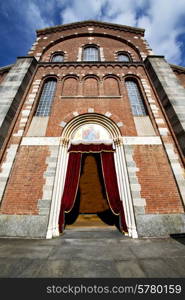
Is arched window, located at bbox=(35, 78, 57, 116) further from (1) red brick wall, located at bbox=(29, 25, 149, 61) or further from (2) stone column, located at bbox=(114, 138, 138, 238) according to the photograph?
(2) stone column, located at bbox=(114, 138, 138, 238)

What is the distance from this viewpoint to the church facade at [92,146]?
16.8ft

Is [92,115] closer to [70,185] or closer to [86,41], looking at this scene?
[70,185]

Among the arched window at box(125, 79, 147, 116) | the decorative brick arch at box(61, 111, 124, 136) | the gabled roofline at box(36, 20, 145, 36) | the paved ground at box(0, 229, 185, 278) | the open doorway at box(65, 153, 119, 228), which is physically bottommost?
the paved ground at box(0, 229, 185, 278)

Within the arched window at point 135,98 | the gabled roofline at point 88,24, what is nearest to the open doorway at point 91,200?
the arched window at point 135,98

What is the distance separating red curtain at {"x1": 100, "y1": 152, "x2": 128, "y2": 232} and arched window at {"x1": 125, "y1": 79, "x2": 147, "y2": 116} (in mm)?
3298

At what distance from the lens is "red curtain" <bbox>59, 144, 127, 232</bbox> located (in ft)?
18.0

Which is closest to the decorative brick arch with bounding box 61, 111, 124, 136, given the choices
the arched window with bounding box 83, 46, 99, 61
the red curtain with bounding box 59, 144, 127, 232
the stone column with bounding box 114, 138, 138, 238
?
the stone column with bounding box 114, 138, 138, 238

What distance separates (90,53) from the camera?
36.9 ft

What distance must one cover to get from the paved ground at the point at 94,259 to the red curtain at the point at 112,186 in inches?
45.8

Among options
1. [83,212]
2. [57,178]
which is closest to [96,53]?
[57,178]

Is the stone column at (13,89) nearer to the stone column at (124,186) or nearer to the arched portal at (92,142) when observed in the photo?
the arched portal at (92,142)

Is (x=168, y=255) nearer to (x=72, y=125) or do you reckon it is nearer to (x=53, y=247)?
(x=53, y=247)

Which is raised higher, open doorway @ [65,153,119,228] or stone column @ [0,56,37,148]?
stone column @ [0,56,37,148]

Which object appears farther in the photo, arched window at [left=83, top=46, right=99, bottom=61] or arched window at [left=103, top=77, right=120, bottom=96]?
arched window at [left=83, top=46, right=99, bottom=61]
